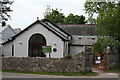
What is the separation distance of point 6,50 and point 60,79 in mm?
18389

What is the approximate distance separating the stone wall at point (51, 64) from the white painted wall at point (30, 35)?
28.5ft

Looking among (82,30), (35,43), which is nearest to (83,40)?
(82,30)

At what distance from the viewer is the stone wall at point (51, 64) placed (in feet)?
56.4

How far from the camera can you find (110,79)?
47.4 ft

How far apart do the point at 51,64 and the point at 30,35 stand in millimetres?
11326

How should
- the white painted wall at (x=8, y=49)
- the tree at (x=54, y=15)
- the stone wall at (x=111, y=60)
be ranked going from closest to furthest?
the stone wall at (x=111, y=60), the white painted wall at (x=8, y=49), the tree at (x=54, y=15)

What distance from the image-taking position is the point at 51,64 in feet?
58.7

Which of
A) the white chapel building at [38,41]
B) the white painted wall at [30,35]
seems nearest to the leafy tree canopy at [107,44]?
the white chapel building at [38,41]

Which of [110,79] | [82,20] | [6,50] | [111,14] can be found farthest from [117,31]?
[82,20]

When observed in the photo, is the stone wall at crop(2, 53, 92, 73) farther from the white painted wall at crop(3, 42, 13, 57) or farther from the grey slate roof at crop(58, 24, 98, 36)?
the grey slate roof at crop(58, 24, 98, 36)

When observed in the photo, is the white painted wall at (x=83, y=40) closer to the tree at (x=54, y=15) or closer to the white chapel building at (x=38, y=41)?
the white chapel building at (x=38, y=41)

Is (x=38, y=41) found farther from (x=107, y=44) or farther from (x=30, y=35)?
(x=107, y=44)

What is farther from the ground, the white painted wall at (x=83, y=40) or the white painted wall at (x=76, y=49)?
the white painted wall at (x=83, y=40)

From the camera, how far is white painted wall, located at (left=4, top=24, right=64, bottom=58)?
90.4ft
